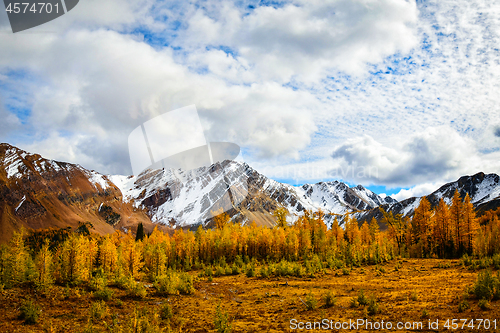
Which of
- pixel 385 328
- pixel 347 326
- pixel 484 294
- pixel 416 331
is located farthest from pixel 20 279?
pixel 484 294

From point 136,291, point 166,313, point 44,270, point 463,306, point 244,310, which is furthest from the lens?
point 136,291

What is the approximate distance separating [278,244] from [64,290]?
36967 millimetres

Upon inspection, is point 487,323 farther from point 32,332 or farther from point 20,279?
point 20,279

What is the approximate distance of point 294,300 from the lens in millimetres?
15562

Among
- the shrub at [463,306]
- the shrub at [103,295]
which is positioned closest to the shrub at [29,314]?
the shrub at [103,295]

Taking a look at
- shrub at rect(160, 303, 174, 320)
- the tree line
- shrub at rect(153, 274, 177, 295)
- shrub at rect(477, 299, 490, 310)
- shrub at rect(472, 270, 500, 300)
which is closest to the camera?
shrub at rect(477, 299, 490, 310)

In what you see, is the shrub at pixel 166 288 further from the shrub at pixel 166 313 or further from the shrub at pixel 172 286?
the shrub at pixel 166 313

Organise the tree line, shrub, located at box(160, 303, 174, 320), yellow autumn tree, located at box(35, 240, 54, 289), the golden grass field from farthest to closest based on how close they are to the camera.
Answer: the tree line, yellow autumn tree, located at box(35, 240, 54, 289), shrub, located at box(160, 303, 174, 320), the golden grass field

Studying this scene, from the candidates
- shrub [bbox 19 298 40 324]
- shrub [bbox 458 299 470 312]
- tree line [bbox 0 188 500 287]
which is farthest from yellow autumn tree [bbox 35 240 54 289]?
shrub [bbox 458 299 470 312]

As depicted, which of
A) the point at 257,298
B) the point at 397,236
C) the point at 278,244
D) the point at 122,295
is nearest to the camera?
the point at 122,295

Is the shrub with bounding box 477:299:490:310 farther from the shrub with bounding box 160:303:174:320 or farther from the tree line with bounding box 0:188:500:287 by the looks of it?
the tree line with bounding box 0:188:500:287

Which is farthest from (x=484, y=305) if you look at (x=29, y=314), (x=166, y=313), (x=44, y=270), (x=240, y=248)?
(x=240, y=248)

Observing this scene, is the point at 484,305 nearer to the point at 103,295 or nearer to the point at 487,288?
the point at 487,288

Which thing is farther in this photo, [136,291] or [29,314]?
[136,291]
